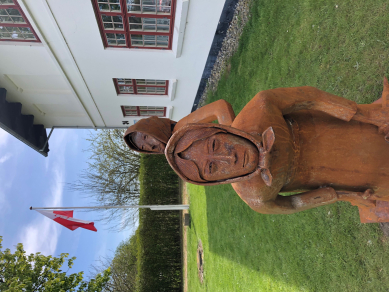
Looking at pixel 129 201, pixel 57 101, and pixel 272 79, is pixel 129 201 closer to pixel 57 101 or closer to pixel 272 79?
pixel 57 101

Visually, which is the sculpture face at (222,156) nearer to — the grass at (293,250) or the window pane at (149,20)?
the grass at (293,250)

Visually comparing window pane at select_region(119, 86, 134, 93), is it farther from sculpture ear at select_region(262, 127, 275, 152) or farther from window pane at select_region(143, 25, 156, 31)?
sculpture ear at select_region(262, 127, 275, 152)

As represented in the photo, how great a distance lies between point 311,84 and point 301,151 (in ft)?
9.90

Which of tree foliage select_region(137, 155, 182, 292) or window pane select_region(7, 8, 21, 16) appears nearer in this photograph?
window pane select_region(7, 8, 21, 16)

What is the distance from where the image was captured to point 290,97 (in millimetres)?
2582

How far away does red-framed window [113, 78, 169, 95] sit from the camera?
10.8 m

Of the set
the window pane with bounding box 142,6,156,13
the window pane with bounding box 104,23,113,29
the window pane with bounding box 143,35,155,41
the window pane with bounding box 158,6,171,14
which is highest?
the window pane with bounding box 158,6,171,14

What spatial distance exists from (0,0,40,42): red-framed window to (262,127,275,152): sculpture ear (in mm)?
7569

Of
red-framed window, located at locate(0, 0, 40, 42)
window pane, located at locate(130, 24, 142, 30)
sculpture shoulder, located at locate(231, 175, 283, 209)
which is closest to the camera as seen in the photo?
sculpture shoulder, located at locate(231, 175, 283, 209)

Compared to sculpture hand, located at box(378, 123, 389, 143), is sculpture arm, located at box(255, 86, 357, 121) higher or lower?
higher

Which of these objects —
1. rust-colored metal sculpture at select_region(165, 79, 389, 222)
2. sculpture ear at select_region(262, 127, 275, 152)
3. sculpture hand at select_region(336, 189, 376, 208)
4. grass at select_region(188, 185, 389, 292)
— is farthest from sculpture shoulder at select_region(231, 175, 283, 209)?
grass at select_region(188, 185, 389, 292)

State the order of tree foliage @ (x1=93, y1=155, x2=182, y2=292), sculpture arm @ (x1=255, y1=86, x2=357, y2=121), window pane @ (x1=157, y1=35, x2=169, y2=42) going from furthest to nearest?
tree foliage @ (x1=93, y1=155, x2=182, y2=292)
window pane @ (x1=157, y1=35, x2=169, y2=42)
sculpture arm @ (x1=255, y1=86, x2=357, y2=121)

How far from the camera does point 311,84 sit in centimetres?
509

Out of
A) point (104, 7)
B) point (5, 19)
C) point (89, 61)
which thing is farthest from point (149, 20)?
point (5, 19)
